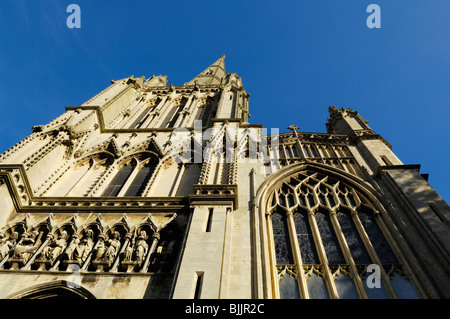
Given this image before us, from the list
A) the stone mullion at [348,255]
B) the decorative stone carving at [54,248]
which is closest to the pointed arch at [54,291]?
the decorative stone carving at [54,248]

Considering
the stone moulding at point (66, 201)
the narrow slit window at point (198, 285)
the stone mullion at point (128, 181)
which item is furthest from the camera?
the stone mullion at point (128, 181)

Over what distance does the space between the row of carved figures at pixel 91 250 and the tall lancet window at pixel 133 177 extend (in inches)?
124

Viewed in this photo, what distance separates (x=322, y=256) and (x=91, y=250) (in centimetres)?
637

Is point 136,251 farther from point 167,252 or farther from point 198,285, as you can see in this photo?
point 198,285

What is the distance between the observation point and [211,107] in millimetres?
24797

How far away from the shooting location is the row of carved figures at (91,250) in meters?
8.53

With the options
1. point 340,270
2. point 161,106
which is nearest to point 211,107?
point 161,106

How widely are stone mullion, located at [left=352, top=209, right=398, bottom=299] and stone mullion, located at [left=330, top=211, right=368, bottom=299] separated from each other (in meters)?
0.55

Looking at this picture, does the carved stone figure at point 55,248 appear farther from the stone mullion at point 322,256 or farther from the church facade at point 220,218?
the stone mullion at point 322,256

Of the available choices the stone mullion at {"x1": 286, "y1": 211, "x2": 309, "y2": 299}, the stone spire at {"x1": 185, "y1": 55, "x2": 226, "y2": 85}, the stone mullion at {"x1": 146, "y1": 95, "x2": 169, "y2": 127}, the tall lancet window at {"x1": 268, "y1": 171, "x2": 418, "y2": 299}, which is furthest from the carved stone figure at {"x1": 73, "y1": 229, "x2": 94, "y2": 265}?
the stone spire at {"x1": 185, "y1": 55, "x2": 226, "y2": 85}

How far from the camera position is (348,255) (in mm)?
9109

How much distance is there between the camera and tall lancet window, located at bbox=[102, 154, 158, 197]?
1305 cm

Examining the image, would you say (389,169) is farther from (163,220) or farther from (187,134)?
→ (187,134)

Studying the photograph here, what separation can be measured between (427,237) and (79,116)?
15.4 metres
